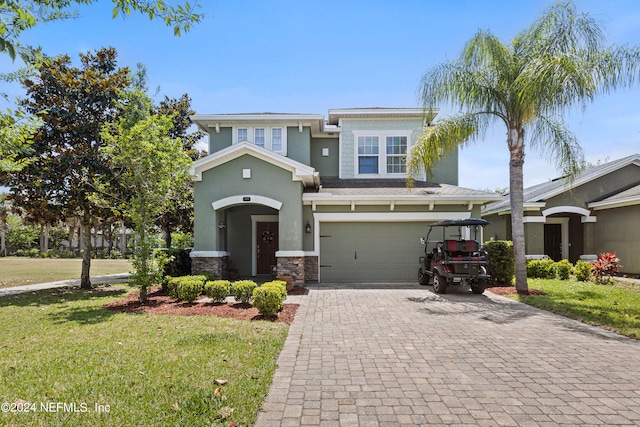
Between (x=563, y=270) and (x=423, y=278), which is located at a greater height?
(x=563, y=270)

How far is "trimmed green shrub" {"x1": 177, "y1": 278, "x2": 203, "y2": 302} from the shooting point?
31.5ft

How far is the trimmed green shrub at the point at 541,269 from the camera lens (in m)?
14.5

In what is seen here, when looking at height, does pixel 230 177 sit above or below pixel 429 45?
below

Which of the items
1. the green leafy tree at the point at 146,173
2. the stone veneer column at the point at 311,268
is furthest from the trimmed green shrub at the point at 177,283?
the stone veneer column at the point at 311,268

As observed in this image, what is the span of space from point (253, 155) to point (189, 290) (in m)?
5.06

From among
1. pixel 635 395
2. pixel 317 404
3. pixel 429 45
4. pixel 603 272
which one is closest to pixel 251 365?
pixel 317 404

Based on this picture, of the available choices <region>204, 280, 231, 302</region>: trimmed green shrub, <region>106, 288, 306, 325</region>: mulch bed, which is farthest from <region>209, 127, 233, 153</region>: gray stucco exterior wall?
<region>204, 280, 231, 302</region>: trimmed green shrub

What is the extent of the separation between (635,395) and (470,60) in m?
9.73

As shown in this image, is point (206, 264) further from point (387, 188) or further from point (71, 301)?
point (387, 188)

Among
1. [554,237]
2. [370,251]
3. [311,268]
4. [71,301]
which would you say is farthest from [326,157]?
[554,237]

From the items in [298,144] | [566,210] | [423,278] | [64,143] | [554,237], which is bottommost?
[423,278]

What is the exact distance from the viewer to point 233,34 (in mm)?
7395

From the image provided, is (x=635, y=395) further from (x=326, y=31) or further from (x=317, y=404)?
(x=326, y=31)

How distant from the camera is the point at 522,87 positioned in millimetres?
10148
